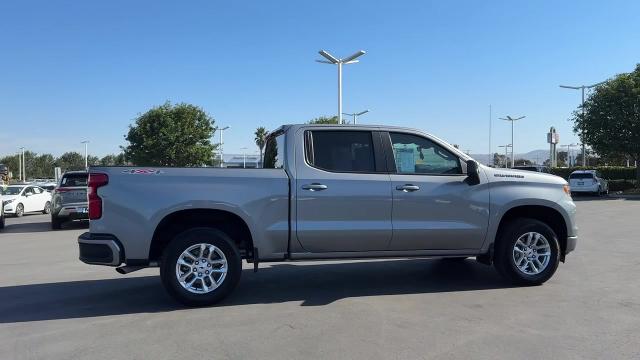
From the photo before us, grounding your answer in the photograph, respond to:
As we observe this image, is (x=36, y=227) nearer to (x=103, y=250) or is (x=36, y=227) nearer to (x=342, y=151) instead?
(x=103, y=250)

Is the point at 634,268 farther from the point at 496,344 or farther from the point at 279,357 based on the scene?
the point at 279,357

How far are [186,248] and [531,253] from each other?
4.29 metres

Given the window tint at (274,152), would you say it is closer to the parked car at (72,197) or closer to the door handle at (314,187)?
the door handle at (314,187)

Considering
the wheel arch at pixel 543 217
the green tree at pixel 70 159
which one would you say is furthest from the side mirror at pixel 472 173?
the green tree at pixel 70 159

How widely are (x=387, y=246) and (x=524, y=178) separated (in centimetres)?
203

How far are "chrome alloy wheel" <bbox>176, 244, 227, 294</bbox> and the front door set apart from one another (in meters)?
2.06

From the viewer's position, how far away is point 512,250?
7090 millimetres

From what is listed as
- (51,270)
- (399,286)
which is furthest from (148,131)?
(399,286)

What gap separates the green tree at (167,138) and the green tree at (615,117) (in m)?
27.4

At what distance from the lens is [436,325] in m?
5.52

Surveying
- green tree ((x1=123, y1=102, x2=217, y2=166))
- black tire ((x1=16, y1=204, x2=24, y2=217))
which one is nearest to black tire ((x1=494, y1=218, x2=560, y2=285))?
black tire ((x1=16, y1=204, x2=24, y2=217))

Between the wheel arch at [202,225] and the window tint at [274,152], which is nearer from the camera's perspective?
the wheel arch at [202,225]

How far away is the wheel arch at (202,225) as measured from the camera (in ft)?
20.9

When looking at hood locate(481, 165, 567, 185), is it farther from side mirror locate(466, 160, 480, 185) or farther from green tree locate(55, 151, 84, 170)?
green tree locate(55, 151, 84, 170)
